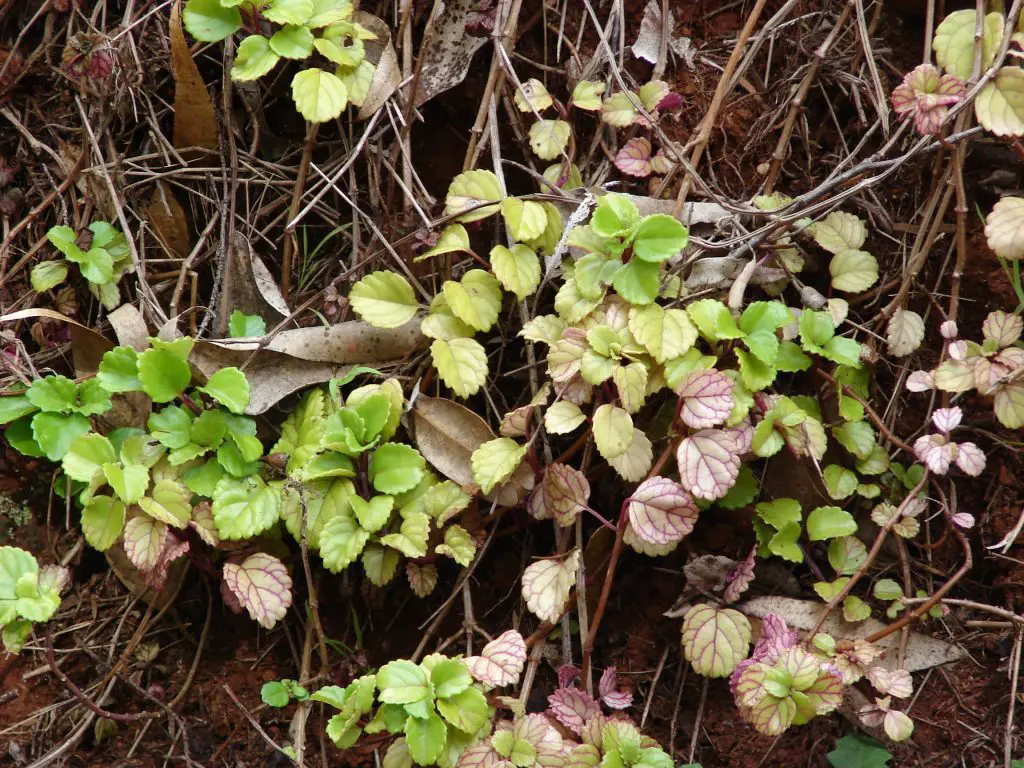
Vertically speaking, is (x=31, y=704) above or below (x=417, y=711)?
below

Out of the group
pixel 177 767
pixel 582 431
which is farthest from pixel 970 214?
pixel 177 767

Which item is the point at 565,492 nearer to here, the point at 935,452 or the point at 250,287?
the point at 935,452

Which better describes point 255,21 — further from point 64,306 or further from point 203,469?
point 203,469

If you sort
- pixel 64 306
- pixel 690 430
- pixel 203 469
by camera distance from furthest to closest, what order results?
pixel 64 306, pixel 203 469, pixel 690 430

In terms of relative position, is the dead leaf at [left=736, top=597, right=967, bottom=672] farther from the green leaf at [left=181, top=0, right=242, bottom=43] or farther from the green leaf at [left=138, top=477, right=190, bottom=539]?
the green leaf at [left=181, top=0, right=242, bottom=43]

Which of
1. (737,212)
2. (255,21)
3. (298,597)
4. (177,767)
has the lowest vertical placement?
(177,767)

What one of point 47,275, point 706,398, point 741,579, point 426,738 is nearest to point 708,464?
point 706,398
